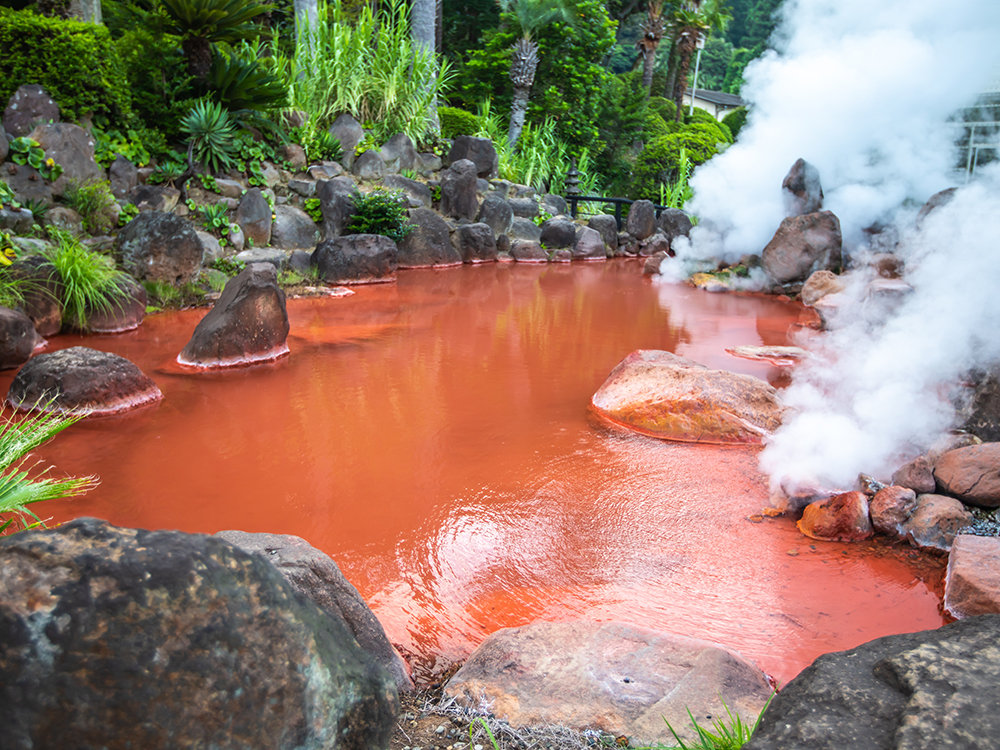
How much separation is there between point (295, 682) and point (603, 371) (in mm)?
5016

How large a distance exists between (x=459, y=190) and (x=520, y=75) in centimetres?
549

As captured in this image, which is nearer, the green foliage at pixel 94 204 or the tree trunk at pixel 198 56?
the green foliage at pixel 94 204

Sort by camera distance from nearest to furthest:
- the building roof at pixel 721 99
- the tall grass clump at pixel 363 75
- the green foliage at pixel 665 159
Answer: the tall grass clump at pixel 363 75, the green foliage at pixel 665 159, the building roof at pixel 721 99

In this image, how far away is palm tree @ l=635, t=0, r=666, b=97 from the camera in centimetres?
2458

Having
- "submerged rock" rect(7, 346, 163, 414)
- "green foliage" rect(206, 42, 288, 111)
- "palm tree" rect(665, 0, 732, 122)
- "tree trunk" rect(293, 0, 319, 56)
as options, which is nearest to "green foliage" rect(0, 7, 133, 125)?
"green foliage" rect(206, 42, 288, 111)

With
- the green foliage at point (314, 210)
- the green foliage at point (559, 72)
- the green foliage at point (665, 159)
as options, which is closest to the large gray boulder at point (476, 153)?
the green foliage at point (314, 210)

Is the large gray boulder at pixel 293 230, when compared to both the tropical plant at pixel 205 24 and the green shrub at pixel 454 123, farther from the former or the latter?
the green shrub at pixel 454 123

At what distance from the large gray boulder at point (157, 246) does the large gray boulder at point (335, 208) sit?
11.5ft

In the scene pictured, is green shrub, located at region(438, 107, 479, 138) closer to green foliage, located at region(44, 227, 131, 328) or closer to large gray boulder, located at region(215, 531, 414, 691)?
green foliage, located at region(44, 227, 131, 328)

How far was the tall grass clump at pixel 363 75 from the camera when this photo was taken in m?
12.5

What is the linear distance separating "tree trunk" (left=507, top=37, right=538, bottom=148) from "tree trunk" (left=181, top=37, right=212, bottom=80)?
27.3ft

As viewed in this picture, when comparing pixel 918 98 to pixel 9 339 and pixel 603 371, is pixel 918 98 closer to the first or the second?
pixel 603 371

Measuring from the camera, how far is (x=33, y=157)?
302 inches

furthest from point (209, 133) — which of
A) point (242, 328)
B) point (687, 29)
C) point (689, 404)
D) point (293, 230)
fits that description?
point (687, 29)
